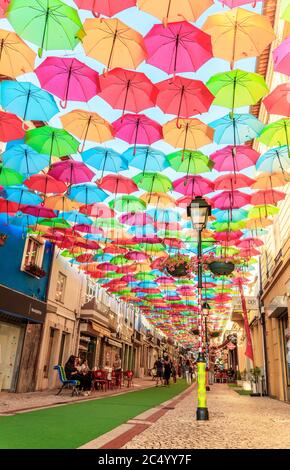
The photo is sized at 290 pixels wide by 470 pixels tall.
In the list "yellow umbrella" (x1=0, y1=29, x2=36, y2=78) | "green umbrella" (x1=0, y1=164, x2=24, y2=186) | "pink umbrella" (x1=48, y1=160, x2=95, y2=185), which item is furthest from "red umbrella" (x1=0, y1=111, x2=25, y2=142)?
"green umbrella" (x1=0, y1=164, x2=24, y2=186)

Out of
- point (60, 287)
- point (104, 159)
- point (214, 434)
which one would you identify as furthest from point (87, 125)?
point (60, 287)

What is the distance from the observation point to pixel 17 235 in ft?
52.5

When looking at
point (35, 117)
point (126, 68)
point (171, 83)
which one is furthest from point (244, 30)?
point (35, 117)

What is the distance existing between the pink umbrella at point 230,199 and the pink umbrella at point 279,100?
4027mm

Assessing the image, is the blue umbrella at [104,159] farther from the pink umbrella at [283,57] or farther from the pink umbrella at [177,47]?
the pink umbrella at [283,57]

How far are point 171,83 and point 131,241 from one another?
381 inches

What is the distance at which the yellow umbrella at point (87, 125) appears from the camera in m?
8.81

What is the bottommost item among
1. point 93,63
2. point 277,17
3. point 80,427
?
point 80,427

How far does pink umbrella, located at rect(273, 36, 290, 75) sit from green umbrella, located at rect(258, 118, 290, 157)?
1949 mm

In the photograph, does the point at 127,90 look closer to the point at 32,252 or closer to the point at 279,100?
the point at 279,100

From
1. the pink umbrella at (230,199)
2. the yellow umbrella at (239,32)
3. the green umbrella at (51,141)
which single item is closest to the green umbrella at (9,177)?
the green umbrella at (51,141)

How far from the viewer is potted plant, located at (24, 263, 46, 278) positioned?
16312 mm

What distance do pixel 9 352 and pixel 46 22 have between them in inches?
544

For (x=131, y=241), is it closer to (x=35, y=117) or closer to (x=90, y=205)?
(x=90, y=205)
